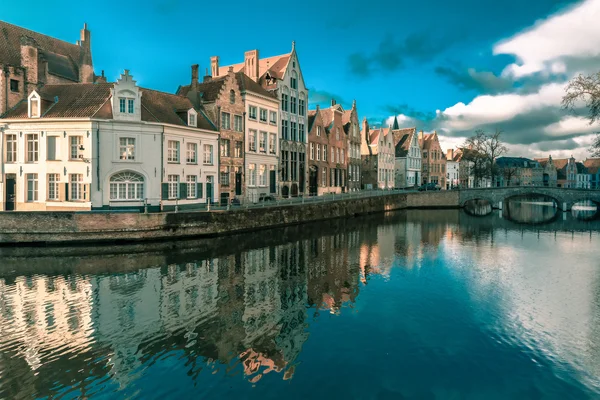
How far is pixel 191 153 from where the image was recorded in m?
→ 33.7

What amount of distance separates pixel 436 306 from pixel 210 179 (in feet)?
83.6

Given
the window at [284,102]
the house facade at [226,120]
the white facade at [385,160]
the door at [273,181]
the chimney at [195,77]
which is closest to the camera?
the house facade at [226,120]

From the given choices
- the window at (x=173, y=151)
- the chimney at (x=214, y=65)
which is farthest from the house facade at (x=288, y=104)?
the window at (x=173, y=151)

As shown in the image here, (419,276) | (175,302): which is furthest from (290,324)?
(419,276)

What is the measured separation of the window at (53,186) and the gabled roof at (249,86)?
747 inches

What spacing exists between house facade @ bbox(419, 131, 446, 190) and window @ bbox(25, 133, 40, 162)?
74.1 m

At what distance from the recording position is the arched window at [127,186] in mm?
29312

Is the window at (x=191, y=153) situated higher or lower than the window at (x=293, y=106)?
lower

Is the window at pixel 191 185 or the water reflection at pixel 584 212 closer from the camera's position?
the window at pixel 191 185

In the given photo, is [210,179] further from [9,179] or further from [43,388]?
[43,388]

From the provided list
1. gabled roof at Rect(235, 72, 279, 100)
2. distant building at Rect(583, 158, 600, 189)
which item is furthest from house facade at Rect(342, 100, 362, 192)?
distant building at Rect(583, 158, 600, 189)

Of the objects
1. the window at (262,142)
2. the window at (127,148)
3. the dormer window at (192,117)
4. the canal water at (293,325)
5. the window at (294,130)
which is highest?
the window at (294,130)

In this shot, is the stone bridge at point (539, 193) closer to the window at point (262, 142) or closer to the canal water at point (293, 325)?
the window at point (262, 142)

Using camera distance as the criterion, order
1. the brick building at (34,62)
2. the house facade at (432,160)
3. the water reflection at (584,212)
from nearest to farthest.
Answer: the brick building at (34,62), the water reflection at (584,212), the house facade at (432,160)
